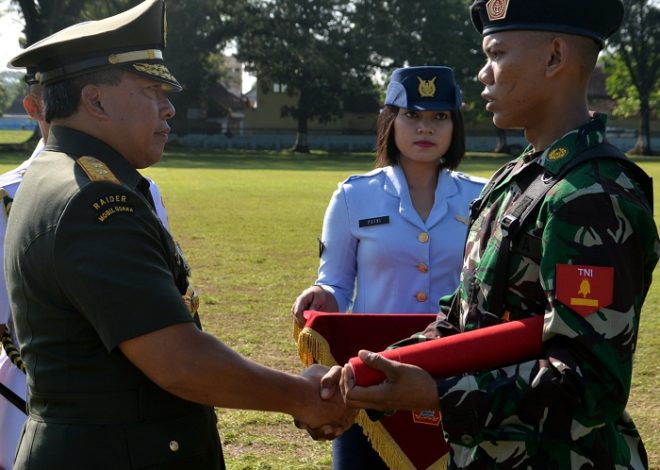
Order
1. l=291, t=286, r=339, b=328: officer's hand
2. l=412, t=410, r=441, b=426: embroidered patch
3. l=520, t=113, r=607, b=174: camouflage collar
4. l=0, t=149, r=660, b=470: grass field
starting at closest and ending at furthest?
1. l=520, t=113, r=607, b=174: camouflage collar
2. l=412, t=410, r=441, b=426: embroidered patch
3. l=291, t=286, r=339, b=328: officer's hand
4. l=0, t=149, r=660, b=470: grass field

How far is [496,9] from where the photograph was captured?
2709 mm

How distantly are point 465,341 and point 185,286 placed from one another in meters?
0.92

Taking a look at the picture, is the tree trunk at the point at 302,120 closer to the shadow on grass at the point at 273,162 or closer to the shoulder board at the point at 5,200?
the shadow on grass at the point at 273,162

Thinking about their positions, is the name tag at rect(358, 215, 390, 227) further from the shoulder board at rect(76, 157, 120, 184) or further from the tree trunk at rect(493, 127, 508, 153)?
the tree trunk at rect(493, 127, 508, 153)

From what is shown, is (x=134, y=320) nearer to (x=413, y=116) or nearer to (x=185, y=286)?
(x=185, y=286)

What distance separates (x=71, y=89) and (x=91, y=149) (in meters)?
0.20

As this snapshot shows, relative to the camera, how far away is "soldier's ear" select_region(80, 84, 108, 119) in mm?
2768

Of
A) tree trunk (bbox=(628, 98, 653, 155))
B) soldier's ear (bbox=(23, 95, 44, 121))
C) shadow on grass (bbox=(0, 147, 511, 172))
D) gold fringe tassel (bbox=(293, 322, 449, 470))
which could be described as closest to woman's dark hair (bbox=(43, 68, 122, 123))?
soldier's ear (bbox=(23, 95, 44, 121))

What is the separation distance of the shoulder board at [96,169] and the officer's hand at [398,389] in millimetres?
861

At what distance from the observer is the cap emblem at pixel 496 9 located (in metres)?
2.67

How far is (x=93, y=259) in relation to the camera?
2.41m

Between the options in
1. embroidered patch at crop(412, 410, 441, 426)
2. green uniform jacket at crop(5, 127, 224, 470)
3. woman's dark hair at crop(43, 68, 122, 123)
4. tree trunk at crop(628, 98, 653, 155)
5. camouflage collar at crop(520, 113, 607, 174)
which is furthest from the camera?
tree trunk at crop(628, 98, 653, 155)

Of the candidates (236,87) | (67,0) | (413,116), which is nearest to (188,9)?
(67,0)

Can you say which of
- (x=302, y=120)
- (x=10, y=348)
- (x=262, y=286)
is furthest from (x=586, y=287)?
(x=302, y=120)
